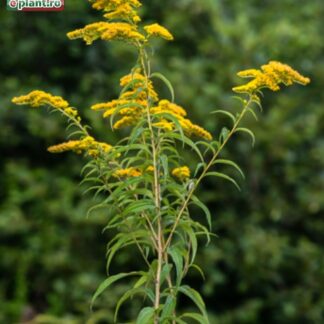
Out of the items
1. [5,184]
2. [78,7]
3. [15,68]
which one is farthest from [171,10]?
[5,184]

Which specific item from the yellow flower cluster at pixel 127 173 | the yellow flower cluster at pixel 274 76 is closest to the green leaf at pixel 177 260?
the yellow flower cluster at pixel 127 173

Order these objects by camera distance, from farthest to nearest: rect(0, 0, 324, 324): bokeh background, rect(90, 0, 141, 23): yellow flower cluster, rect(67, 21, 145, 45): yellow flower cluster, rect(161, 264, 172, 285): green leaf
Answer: rect(0, 0, 324, 324): bokeh background
rect(161, 264, 172, 285): green leaf
rect(90, 0, 141, 23): yellow flower cluster
rect(67, 21, 145, 45): yellow flower cluster

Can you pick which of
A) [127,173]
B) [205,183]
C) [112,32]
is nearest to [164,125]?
[127,173]

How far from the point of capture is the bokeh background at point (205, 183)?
595cm

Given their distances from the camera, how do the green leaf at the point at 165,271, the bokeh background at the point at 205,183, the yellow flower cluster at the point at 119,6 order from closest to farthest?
1. the yellow flower cluster at the point at 119,6
2. the green leaf at the point at 165,271
3. the bokeh background at the point at 205,183

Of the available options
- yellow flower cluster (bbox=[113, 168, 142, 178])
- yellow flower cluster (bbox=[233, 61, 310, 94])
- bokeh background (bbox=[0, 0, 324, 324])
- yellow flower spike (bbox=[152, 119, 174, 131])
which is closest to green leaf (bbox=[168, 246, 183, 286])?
yellow flower cluster (bbox=[113, 168, 142, 178])

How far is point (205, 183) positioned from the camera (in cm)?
627

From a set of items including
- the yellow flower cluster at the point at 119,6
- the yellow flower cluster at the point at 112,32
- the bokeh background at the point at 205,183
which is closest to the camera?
the yellow flower cluster at the point at 112,32

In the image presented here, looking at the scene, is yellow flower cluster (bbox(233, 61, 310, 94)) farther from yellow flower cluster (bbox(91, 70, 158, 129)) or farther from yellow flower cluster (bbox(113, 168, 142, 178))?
yellow flower cluster (bbox(113, 168, 142, 178))

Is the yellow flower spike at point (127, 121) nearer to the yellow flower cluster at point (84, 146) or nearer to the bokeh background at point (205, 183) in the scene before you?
the yellow flower cluster at point (84, 146)

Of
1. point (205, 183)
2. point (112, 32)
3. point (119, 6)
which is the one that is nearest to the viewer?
point (112, 32)

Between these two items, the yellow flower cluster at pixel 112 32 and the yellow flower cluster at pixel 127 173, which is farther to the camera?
the yellow flower cluster at pixel 127 173

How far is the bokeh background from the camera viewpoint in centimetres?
595

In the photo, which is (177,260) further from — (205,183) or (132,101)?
(205,183)
